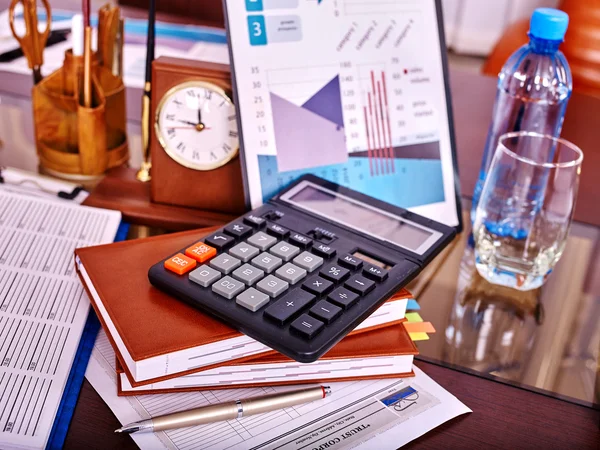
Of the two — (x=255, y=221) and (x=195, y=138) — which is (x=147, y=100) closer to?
(x=195, y=138)

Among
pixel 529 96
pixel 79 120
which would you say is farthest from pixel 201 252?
pixel 529 96

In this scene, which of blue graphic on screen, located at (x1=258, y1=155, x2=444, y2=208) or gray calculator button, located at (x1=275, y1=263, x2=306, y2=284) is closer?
gray calculator button, located at (x1=275, y1=263, x2=306, y2=284)

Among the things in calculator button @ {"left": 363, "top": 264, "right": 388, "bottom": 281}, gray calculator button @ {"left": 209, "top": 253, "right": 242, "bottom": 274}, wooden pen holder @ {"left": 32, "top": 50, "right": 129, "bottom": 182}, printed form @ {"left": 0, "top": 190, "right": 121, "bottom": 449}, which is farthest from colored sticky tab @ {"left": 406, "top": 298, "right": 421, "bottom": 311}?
wooden pen holder @ {"left": 32, "top": 50, "right": 129, "bottom": 182}

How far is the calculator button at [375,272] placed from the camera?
0.67 metres

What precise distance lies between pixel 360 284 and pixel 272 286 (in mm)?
84

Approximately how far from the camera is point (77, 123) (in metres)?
0.98

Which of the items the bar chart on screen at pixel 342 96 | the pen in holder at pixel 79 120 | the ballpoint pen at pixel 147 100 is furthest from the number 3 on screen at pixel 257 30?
the pen in holder at pixel 79 120

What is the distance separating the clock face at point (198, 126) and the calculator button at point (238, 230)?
16cm

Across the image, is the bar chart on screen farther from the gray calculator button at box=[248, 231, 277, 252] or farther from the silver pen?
the silver pen

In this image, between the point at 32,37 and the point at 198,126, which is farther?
the point at 32,37

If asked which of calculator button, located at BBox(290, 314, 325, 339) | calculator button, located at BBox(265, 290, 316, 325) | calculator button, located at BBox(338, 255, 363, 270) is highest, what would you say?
calculator button, located at BBox(338, 255, 363, 270)

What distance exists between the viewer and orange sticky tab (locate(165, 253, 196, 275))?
2.16 feet

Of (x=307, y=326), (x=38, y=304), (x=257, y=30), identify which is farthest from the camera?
(x=257, y=30)

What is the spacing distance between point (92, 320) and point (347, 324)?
0.88 feet
